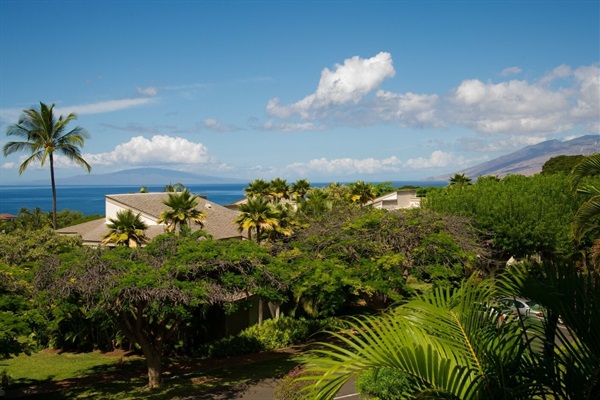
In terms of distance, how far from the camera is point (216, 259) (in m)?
21.0

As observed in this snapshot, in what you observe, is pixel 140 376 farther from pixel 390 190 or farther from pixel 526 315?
pixel 390 190

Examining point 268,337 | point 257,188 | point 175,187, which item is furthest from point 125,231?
point 257,188

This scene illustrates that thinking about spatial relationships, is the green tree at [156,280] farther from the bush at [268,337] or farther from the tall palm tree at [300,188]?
the tall palm tree at [300,188]

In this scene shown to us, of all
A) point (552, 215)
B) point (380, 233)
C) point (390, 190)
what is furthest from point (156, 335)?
point (390, 190)

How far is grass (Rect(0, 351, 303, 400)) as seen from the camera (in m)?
20.6

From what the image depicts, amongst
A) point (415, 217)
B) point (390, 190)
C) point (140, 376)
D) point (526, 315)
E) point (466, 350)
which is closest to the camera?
point (466, 350)

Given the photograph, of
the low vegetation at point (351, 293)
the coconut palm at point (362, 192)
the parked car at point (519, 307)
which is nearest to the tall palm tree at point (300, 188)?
the coconut palm at point (362, 192)

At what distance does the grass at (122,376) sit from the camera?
20641mm

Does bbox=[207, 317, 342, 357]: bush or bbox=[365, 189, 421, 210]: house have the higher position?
bbox=[365, 189, 421, 210]: house

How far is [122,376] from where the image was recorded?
24031mm

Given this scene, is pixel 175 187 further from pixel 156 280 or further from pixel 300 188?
pixel 156 280

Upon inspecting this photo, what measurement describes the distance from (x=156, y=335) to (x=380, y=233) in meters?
13.2

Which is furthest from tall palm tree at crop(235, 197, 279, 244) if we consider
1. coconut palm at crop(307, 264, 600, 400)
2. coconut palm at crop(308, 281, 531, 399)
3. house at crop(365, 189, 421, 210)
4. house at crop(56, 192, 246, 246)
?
house at crop(365, 189, 421, 210)

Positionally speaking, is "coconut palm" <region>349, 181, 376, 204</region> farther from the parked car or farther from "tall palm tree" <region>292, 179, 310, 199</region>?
the parked car
